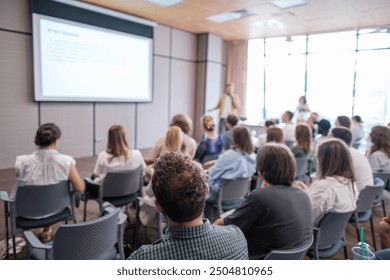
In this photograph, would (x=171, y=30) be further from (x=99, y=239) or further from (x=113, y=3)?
(x=99, y=239)

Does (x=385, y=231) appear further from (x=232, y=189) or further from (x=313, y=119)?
(x=232, y=189)

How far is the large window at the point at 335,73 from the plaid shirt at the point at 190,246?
973 mm

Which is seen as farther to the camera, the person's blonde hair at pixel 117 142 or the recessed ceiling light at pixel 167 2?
the recessed ceiling light at pixel 167 2

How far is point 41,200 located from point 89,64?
3.83 m

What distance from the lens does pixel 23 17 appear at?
14.8 ft

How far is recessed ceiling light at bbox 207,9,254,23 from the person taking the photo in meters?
4.83

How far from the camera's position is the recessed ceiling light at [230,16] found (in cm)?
483

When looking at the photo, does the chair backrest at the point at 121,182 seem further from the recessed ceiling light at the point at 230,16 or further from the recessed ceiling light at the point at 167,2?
the recessed ceiling light at the point at 167,2

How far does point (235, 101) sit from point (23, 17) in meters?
4.19

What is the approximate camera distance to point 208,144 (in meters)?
3.53

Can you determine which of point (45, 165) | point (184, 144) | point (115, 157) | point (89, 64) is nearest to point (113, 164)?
point (115, 157)

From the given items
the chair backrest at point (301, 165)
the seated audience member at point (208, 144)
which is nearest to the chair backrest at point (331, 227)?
the chair backrest at point (301, 165)

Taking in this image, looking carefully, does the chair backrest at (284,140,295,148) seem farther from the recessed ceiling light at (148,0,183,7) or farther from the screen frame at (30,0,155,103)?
the screen frame at (30,0,155,103)

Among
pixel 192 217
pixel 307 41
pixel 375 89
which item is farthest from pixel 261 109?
pixel 192 217
